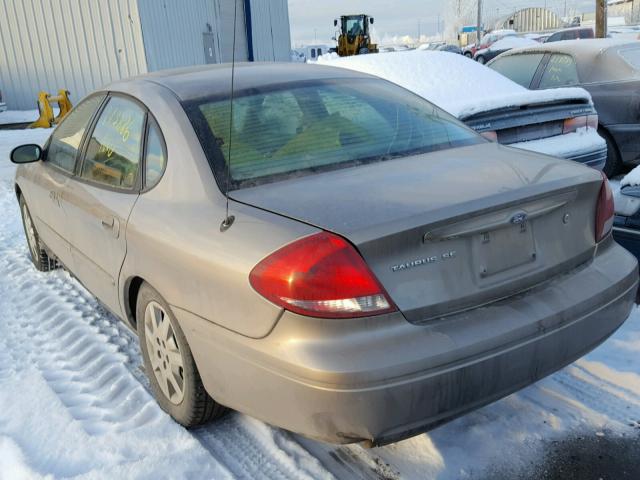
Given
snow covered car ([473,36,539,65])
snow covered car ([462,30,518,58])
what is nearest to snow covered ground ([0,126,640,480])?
snow covered car ([473,36,539,65])

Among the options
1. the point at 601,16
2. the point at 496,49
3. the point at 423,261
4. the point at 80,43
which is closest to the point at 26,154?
the point at 423,261

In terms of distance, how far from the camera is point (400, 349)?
2.00 meters

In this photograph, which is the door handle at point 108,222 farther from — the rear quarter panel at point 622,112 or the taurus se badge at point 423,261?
the rear quarter panel at point 622,112

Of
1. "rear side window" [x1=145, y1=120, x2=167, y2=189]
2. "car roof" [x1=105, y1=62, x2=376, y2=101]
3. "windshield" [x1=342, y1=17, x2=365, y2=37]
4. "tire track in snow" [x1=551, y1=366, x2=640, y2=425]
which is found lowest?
"tire track in snow" [x1=551, y1=366, x2=640, y2=425]

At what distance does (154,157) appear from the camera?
284 centimetres

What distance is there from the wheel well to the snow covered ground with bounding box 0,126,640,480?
35cm

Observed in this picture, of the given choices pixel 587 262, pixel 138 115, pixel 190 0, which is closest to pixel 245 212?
pixel 138 115

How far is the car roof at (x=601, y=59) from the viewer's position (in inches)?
268

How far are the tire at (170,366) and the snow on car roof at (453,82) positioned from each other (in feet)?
10.0

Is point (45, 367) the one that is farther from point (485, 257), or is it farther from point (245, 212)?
point (485, 257)

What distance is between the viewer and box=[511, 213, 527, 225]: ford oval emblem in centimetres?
224

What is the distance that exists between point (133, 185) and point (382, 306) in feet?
4.85

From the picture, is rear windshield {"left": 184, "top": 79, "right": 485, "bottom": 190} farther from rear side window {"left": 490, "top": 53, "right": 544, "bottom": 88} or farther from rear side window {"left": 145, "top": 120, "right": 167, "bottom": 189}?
rear side window {"left": 490, "top": 53, "right": 544, "bottom": 88}

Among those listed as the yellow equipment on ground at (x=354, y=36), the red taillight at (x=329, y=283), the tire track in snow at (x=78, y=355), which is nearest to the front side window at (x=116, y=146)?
the tire track in snow at (x=78, y=355)
